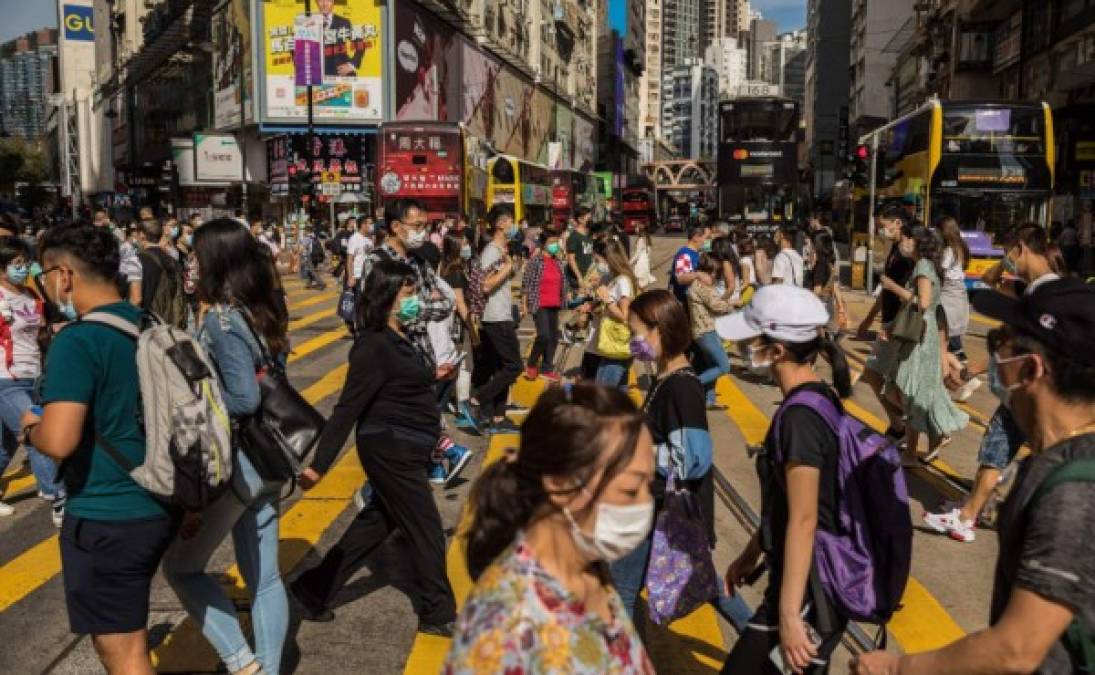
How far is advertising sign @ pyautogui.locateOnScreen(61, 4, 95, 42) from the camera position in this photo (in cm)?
10712

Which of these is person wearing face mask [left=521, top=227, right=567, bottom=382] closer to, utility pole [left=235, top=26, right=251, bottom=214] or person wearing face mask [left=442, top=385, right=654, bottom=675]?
person wearing face mask [left=442, top=385, right=654, bottom=675]

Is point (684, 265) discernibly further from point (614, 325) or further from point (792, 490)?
→ point (792, 490)

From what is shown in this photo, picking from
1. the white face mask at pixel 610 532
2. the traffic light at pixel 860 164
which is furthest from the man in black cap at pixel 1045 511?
the traffic light at pixel 860 164

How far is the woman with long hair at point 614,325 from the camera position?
→ 8227 mm

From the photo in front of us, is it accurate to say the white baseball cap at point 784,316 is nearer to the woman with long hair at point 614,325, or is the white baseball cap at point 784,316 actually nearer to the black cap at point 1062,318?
the black cap at point 1062,318

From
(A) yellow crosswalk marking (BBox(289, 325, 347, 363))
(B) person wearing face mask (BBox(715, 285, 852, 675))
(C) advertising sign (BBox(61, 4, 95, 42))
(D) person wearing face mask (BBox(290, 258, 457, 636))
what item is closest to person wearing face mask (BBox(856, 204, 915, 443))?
(D) person wearing face mask (BBox(290, 258, 457, 636))

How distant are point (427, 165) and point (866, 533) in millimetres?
28418

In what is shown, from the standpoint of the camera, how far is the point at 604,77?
11688cm

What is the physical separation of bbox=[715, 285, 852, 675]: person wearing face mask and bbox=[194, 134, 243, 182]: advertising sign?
51.2 metres

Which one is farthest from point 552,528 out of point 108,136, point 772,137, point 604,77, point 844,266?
point 604,77

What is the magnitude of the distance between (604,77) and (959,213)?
99133mm

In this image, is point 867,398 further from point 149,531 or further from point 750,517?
point 149,531

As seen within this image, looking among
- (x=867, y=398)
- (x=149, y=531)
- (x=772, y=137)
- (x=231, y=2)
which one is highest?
(x=231, y=2)

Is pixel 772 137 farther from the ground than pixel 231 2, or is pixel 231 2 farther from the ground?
pixel 231 2
